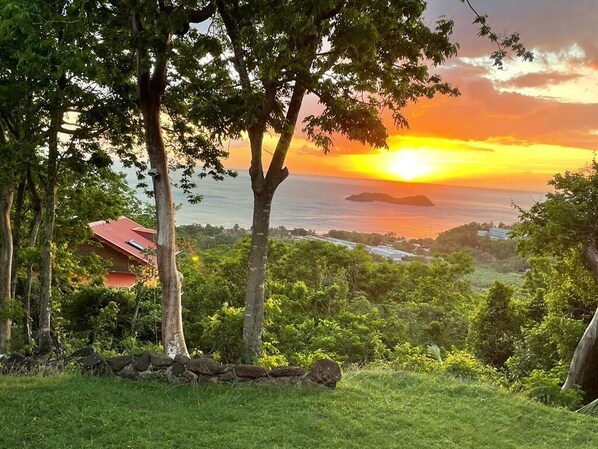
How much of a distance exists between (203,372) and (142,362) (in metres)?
0.78

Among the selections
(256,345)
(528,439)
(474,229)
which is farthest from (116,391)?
(474,229)

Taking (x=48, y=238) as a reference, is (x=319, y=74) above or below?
above

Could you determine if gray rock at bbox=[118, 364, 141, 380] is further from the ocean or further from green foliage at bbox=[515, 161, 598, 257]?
the ocean

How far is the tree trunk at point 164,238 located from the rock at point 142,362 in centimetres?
175

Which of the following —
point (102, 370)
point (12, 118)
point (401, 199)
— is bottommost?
point (102, 370)

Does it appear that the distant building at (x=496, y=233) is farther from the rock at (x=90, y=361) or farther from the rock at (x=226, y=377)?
the rock at (x=90, y=361)

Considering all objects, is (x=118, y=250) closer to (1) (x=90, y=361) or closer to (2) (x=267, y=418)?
(1) (x=90, y=361)

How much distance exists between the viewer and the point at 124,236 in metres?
23.2

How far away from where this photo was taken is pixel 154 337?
15.8 meters

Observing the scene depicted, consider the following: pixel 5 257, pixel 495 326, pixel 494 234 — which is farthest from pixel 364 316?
pixel 494 234

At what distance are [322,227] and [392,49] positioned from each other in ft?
110

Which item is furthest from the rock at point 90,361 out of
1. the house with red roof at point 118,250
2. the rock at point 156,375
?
the house with red roof at point 118,250

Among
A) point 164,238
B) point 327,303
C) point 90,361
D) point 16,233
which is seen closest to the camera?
point 90,361

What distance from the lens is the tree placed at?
9727 millimetres
